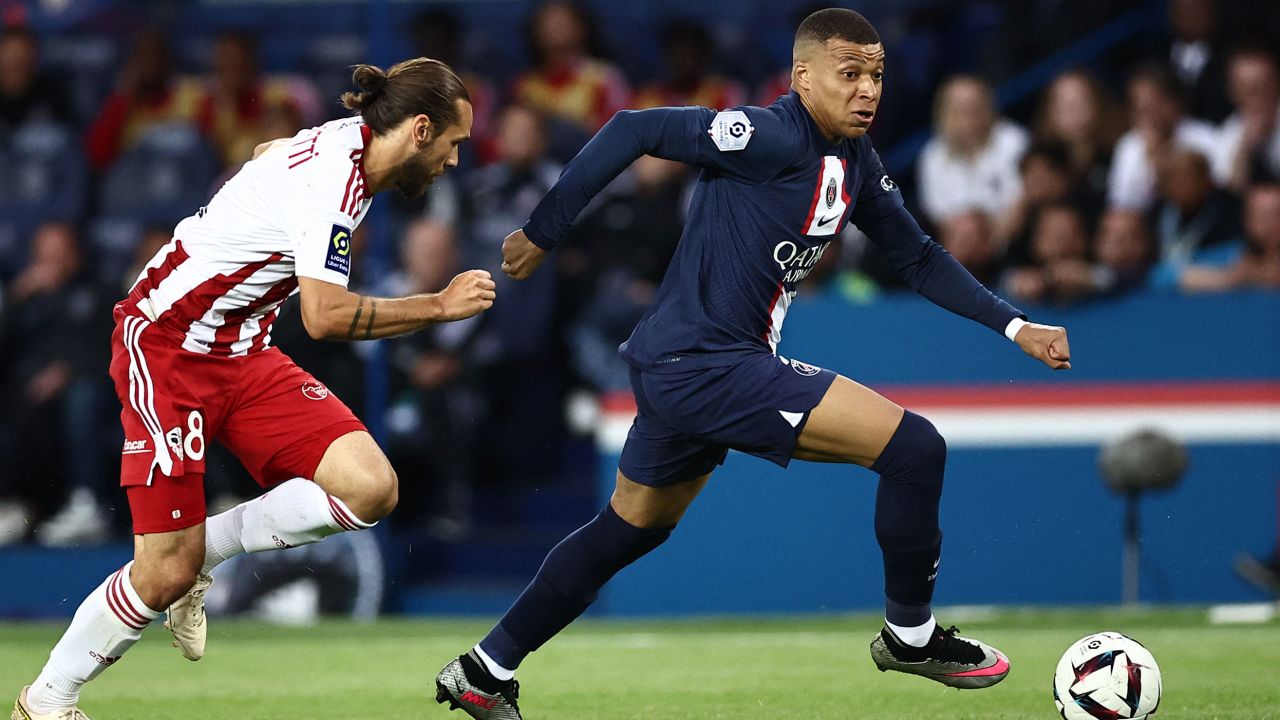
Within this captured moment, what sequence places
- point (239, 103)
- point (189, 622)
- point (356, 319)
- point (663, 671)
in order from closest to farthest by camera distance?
point (356, 319)
point (189, 622)
point (663, 671)
point (239, 103)

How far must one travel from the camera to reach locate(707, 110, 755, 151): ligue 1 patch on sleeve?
5.28 metres

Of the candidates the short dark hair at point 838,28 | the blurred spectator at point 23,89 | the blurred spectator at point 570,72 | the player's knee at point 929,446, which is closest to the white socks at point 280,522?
the player's knee at point 929,446

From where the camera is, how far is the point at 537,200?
37.6 ft

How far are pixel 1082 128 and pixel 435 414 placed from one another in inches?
172

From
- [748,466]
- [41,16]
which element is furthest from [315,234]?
[41,16]

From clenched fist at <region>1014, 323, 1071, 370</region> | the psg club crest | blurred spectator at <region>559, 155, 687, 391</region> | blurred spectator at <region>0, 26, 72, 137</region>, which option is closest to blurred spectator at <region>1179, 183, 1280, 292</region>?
blurred spectator at <region>559, 155, 687, 391</region>

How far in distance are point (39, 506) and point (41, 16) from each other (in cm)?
463

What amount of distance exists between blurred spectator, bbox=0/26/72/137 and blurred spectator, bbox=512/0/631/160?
3320mm

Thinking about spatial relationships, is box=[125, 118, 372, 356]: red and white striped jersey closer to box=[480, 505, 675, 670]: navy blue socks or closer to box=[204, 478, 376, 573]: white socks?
box=[204, 478, 376, 573]: white socks

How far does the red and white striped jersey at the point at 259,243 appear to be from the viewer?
17.2 feet

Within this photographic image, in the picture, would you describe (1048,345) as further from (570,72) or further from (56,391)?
(56,391)

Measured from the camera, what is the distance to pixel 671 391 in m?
5.35

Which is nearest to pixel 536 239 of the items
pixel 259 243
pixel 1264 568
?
pixel 259 243

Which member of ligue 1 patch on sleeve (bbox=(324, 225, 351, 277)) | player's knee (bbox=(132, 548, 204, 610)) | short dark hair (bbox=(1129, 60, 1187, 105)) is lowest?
player's knee (bbox=(132, 548, 204, 610))
